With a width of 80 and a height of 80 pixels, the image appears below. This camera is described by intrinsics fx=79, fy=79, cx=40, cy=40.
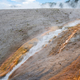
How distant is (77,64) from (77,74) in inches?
14.7

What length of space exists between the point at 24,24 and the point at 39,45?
4077mm

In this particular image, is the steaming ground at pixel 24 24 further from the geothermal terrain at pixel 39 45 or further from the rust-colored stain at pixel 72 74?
the rust-colored stain at pixel 72 74

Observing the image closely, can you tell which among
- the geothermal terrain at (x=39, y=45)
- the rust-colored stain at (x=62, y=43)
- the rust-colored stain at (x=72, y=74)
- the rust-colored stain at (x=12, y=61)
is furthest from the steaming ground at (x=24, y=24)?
the rust-colored stain at (x=72, y=74)

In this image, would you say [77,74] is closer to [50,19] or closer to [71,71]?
[71,71]

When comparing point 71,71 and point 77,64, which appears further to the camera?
point 77,64

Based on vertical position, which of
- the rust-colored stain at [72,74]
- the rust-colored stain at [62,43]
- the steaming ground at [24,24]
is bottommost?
the rust-colored stain at [72,74]

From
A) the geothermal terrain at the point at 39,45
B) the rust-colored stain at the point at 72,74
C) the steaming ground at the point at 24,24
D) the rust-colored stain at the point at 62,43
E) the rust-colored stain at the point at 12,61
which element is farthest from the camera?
the steaming ground at the point at 24,24

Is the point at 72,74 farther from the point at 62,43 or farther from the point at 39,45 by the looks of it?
the point at 39,45

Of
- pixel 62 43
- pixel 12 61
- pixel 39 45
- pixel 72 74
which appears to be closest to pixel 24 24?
pixel 39 45

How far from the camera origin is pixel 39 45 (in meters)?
5.20

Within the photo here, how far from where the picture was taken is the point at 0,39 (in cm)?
652

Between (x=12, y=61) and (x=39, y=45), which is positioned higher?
(x=39, y=45)

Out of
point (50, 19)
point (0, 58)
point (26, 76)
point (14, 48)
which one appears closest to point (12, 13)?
point (50, 19)

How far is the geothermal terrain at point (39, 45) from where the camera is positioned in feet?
8.15
